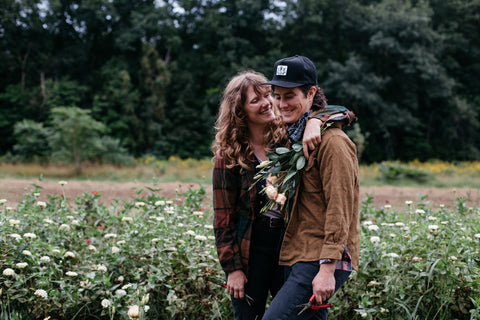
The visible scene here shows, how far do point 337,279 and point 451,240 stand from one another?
4.88 feet

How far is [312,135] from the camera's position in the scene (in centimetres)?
184

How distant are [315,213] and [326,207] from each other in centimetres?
5

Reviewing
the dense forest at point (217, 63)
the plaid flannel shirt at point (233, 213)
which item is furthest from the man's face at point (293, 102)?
the dense forest at point (217, 63)

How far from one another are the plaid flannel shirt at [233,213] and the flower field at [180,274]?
0.69m

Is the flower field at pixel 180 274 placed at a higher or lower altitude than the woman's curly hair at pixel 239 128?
lower

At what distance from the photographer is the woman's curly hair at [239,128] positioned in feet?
7.55

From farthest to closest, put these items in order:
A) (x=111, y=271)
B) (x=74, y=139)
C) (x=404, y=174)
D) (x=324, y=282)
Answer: (x=74, y=139) < (x=404, y=174) < (x=111, y=271) < (x=324, y=282)

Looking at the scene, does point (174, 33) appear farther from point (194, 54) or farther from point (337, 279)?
point (337, 279)

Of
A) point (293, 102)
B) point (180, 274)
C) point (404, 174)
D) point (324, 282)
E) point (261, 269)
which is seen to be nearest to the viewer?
point (324, 282)

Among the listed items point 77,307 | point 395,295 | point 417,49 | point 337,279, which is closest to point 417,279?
point 395,295

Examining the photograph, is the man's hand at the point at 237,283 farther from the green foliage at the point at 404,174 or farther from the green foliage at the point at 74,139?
the green foliage at the point at 74,139

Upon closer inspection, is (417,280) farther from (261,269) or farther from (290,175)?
(290,175)

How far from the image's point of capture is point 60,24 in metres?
28.5

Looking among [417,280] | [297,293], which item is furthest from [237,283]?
[417,280]
